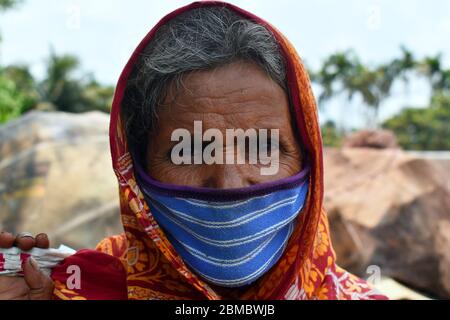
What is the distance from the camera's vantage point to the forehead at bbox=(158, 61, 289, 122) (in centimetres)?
161

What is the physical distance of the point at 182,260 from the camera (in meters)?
1.61

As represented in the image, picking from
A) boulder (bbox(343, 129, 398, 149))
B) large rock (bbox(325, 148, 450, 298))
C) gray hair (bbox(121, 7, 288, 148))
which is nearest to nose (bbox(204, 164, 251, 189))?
gray hair (bbox(121, 7, 288, 148))

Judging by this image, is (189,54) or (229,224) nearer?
(229,224)

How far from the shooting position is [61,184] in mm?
6270

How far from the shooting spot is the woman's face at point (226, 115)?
1.59m

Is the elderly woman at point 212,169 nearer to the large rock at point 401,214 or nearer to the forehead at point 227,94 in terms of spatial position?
the forehead at point 227,94

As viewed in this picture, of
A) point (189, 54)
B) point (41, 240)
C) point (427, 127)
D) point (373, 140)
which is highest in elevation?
point (189, 54)

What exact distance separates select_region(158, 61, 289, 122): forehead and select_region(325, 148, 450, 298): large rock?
5900mm

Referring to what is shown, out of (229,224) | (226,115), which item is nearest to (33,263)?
(229,224)

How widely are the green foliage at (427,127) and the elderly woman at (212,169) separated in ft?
99.8

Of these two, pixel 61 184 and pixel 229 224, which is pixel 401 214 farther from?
pixel 229 224

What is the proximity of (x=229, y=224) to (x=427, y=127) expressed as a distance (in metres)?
31.2

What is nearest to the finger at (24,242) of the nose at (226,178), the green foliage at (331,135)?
the nose at (226,178)
